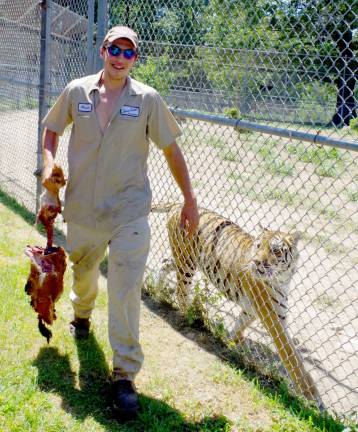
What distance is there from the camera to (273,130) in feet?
11.4

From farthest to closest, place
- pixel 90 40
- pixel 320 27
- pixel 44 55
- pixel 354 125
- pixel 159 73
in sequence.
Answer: pixel 44 55
pixel 90 40
pixel 159 73
pixel 354 125
pixel 320 27

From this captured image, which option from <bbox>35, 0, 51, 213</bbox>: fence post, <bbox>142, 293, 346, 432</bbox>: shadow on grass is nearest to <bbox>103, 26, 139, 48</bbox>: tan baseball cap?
<bbox>142, 293, 346, 432</bbox>: shadow on grass

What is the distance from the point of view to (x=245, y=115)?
4.57 metres

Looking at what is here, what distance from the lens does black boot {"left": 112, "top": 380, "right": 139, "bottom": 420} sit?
3090 millimetres

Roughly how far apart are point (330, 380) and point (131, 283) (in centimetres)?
183

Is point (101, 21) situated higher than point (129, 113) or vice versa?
point (129, 113)

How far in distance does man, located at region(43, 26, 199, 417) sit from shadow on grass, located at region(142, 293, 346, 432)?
3.25ft

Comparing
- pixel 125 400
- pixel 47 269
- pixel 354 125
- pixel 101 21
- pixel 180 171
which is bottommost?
pixel 125 400

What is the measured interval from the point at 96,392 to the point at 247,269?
1.47 m

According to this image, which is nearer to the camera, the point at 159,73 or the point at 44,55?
the point at 159,73

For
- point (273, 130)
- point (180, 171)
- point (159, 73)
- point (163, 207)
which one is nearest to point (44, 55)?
point (159, 73)

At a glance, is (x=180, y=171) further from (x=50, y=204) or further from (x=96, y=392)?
(x=96, y=392)

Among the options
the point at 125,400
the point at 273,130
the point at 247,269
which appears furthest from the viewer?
the point at 247,269

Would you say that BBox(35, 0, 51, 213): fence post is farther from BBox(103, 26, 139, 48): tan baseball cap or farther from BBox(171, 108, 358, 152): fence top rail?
BBox(103, 26, 139, 48): tan baseball cap
